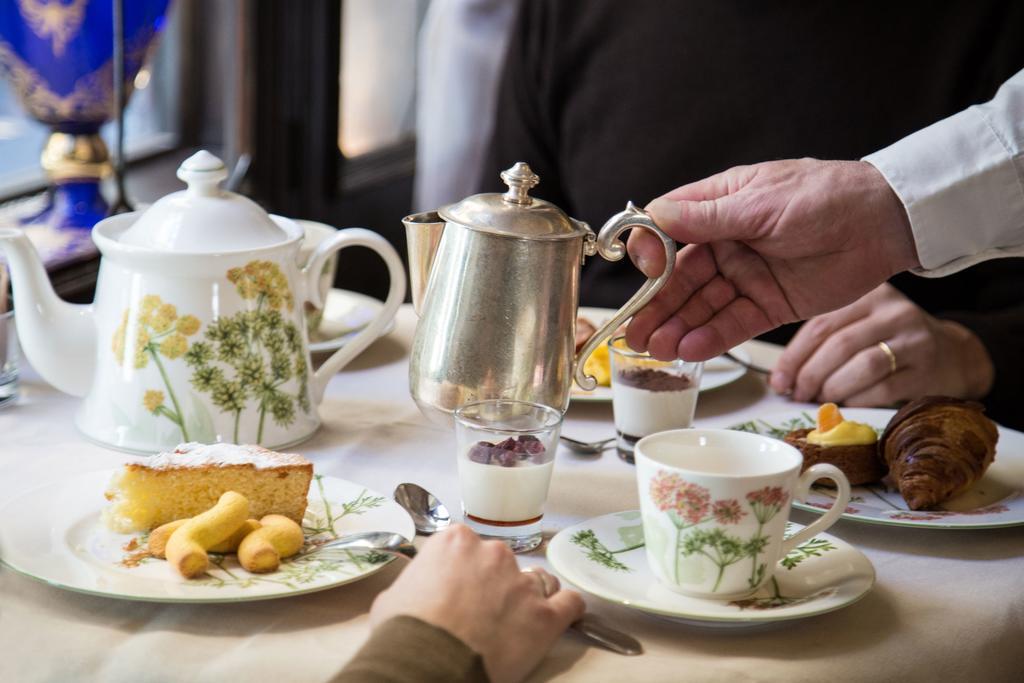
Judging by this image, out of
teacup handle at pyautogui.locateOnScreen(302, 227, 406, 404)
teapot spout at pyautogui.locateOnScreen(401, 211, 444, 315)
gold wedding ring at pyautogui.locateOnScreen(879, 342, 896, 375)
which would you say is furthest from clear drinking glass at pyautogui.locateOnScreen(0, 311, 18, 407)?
gold wedding ring at pyautogui.locateOnScreen(879, 342, 896, 375)

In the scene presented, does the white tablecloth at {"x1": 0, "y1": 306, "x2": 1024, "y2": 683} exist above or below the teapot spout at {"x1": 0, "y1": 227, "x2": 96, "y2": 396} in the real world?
below

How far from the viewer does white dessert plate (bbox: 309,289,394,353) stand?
4.04 feet

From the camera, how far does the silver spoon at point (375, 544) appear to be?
2.33 feet

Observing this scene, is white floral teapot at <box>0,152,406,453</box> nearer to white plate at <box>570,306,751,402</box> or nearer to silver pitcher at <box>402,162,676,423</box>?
silver pitcher at <box>402,162,676,423</box>

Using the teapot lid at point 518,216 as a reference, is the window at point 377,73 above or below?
below

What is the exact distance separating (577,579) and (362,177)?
7.61 ft

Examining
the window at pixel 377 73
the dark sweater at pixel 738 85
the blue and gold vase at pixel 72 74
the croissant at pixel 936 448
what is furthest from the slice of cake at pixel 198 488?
the window at pixel 377 73

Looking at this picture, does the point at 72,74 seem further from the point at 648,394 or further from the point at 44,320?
the point at 648,394

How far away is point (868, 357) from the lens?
1.16 metres

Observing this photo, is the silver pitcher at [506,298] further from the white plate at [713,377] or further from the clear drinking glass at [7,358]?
the clear drinking glass at [7,358]

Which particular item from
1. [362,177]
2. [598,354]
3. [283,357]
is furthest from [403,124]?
[283,357]

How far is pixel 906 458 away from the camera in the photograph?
90 cm

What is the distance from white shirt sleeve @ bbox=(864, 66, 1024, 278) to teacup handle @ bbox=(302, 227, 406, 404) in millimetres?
447

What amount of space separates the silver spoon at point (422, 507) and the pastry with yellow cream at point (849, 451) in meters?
0.31
